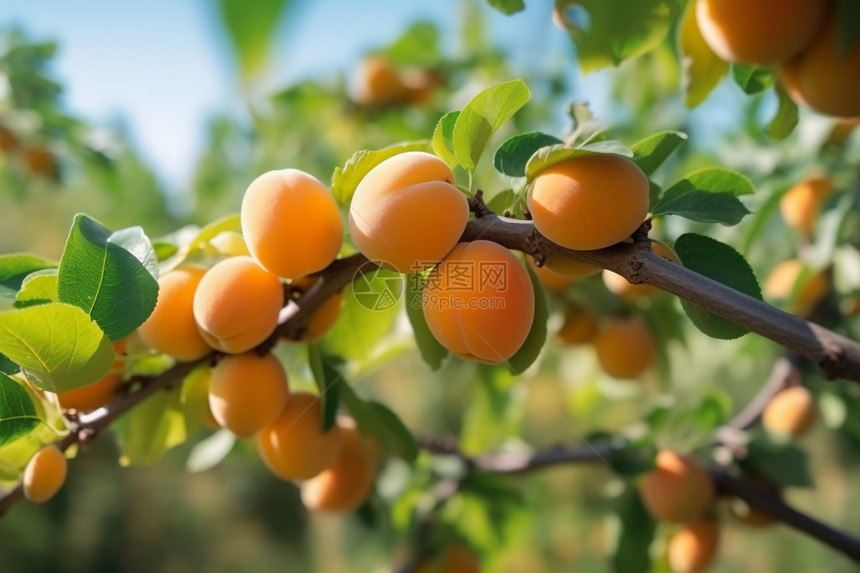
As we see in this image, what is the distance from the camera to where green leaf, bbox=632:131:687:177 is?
40 centimetres

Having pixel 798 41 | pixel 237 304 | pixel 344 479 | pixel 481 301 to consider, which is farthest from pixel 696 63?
pixel 344 479

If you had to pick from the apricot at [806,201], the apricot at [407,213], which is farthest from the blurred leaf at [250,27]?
the apricot at [806,201]

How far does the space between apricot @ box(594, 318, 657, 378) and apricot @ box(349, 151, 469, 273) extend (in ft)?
1.50

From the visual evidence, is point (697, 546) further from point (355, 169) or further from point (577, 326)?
point (355, 169)

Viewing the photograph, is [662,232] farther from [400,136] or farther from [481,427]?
[400,136]

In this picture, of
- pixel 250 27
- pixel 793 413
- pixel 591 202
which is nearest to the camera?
pixel 250 27

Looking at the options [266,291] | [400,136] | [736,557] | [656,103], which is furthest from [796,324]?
[736,557]

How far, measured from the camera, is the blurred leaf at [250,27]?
0.08 m

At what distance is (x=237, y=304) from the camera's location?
15.3 inches

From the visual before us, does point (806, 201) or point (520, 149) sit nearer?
point (520, 149)

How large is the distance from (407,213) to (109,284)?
0.62 feet

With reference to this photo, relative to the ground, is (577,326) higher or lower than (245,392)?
lower

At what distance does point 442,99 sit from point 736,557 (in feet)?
7.50

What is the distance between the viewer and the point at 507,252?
1.19 ft
